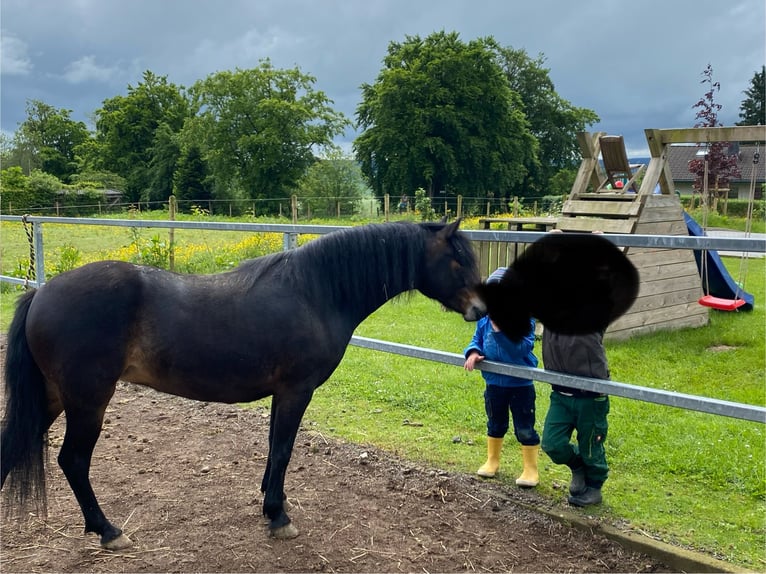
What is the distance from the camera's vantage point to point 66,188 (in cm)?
3641

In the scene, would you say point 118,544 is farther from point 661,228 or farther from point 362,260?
point 661,228

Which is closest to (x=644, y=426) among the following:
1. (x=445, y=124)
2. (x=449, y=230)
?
(x=449, y=230)

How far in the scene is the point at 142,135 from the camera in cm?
5472

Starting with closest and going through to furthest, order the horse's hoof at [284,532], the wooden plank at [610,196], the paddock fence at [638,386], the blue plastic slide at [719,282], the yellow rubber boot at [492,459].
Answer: the paddock fence at [638,386] < the horse's hoof at [284,532] < the yellow rubber boot at [492,459] < the wooden plank at [610,196] < the blue plastic slide at [719,282]

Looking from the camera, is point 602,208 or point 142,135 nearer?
point 602,208

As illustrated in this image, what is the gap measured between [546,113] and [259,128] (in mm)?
25869

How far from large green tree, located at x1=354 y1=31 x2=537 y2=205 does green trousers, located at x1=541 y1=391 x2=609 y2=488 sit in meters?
38.6

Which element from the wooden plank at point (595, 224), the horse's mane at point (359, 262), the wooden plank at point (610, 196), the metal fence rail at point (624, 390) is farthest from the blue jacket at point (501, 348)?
the wooden plank at point (610, 196)

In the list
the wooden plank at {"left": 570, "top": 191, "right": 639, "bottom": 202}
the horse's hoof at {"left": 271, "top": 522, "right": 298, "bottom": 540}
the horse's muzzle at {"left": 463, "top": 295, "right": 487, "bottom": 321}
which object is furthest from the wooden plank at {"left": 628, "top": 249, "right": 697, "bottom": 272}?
the horse's hoof at {"left": 271, "top": 522, "right": 298, "bottom": 540}

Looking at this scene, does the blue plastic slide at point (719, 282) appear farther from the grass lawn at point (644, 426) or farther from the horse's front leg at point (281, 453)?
the horse's front leg at point (281, 453)

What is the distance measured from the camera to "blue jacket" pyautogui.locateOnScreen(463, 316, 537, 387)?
3.27 metres

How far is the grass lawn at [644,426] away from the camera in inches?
118

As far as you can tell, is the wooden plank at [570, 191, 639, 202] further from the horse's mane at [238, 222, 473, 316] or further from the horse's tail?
the horse's tail

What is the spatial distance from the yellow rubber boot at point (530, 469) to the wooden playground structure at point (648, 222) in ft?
12.6
